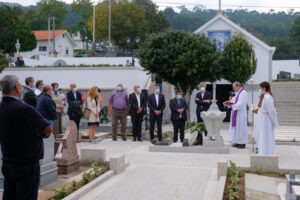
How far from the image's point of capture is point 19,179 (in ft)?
15.9

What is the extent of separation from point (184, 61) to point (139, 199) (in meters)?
17.0

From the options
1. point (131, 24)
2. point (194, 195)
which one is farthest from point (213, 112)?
point (131, 24)

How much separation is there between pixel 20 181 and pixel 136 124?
32.2 ft

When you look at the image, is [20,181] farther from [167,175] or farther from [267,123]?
[267,123]

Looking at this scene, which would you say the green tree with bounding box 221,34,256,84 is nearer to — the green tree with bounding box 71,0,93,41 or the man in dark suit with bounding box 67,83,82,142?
the man in dark suit with bounding box 67,83,82,142

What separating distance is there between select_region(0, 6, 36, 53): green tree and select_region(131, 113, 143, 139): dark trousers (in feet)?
151

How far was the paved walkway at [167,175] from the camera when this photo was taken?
23.4 feet

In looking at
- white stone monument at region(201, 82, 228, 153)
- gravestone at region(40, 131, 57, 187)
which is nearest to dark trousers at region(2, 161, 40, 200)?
gravestone at region(40, 131, 57, 187)

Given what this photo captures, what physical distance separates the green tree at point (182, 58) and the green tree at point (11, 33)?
123ft

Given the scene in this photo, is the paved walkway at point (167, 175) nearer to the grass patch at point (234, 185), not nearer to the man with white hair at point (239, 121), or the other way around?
the grass patch at point (234, 185)

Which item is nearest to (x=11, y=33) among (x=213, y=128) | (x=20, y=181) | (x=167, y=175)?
(x=213, y=128)

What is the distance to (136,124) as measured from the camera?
14.6m

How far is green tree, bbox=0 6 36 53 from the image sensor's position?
56.6m

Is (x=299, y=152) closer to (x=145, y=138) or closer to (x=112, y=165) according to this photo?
(x=145, y=138)
